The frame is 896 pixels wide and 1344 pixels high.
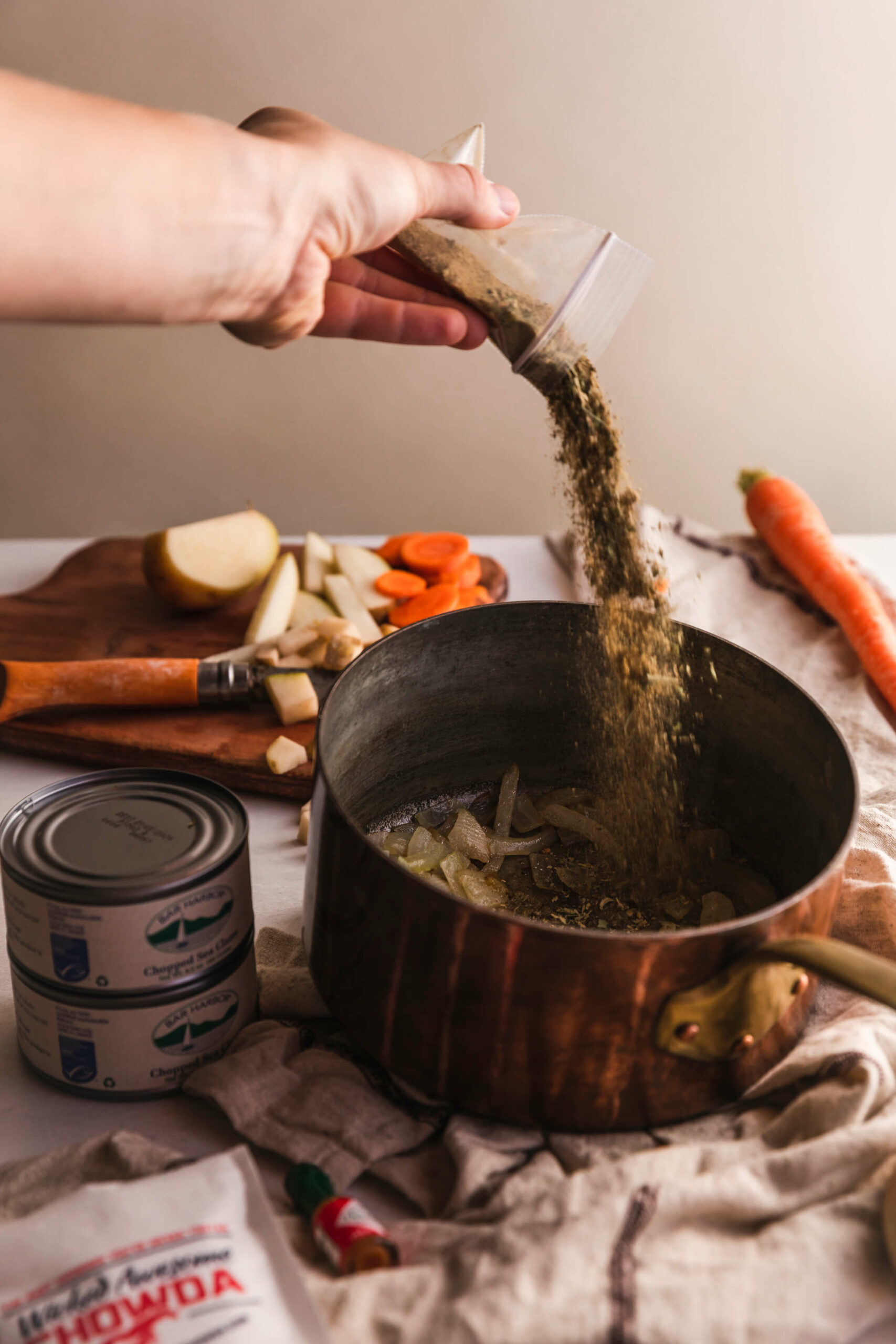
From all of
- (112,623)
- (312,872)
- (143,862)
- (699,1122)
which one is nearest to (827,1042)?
(699,1122)

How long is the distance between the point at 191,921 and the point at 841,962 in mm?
413

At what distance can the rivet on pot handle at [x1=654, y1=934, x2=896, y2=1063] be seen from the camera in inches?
23.2

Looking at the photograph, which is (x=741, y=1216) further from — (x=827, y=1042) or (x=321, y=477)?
(x=321, y=477)

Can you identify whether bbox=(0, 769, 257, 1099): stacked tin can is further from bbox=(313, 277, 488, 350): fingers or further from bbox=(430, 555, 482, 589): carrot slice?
bbox=(430, 555, 482, 589): carrot slice

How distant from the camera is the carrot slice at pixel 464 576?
1.62 meters

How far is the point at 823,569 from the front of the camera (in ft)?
5.30

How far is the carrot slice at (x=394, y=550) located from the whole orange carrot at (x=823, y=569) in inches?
24.0

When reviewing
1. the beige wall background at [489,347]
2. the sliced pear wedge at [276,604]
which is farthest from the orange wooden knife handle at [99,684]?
the beige wall background at [489,347]

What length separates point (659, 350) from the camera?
8.33 ft

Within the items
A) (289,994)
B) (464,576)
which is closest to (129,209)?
(289,994)

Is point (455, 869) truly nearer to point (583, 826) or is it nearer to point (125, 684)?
point (583, 826)

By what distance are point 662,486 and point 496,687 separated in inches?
72.7

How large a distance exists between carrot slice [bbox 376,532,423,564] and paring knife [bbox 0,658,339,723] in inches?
17.8

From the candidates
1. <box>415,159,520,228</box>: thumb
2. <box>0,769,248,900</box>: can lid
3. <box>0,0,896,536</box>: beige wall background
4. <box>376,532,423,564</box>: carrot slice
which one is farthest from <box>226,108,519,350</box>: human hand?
<box>0,0,896,536</box>: beige wall background
